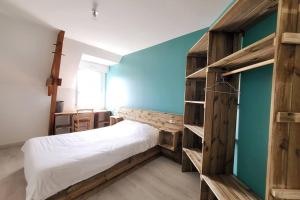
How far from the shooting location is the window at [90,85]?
4.82 meters

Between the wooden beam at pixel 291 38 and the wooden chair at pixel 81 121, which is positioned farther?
the wooden chair at pixel 81 121

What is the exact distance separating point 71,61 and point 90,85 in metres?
1.30

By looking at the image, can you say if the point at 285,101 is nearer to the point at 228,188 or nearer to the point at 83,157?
the point at 228,188

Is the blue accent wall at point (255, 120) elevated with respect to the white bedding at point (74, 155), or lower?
elevated

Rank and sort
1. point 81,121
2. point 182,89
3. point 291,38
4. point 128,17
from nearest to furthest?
point 291,38, point 128,17, point 182,89, point 81,121

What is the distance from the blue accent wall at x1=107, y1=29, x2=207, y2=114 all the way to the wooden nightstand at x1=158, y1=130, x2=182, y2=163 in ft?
1.59

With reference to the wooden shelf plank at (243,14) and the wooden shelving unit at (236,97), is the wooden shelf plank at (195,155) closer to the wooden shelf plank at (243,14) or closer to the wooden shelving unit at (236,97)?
the wooden shelving unit at (236,97)

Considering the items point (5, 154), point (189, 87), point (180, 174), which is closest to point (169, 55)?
point (189, 87)

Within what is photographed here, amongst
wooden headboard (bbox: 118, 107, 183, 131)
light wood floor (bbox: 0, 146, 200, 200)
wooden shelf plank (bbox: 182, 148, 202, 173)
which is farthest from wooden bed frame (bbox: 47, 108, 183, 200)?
wooden shelf plank (bbox: 182, 148, 202, 173)

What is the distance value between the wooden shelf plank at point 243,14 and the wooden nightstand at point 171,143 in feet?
6.32

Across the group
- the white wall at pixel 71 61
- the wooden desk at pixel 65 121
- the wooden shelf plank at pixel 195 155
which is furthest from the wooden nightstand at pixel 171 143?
the white wall at pixel 71 61

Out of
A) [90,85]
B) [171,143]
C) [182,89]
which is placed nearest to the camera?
[182,89]

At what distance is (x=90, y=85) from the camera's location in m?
5.09

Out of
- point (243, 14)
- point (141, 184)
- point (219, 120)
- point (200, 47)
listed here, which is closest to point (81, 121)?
point (141, 184)
